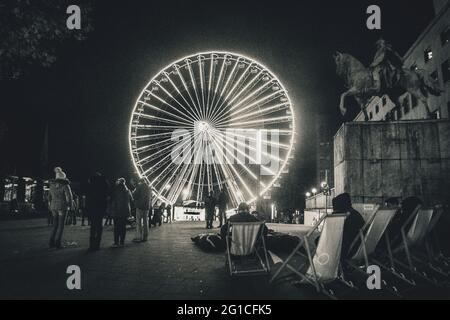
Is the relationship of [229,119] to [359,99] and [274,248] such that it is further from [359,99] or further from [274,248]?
[274,248]

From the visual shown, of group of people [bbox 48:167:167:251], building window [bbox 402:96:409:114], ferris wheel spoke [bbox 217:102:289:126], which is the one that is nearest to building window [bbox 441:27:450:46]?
building window [bbox 402:96:409:114]

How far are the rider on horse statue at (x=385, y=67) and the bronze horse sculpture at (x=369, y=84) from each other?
0.29ft

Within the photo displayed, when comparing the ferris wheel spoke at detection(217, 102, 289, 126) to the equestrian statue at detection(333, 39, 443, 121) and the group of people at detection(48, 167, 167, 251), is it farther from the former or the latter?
the group of people at detection(48, 167, 167, 251)

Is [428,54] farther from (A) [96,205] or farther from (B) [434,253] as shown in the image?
(A) [96,205]

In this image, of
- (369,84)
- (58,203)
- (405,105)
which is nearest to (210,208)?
(58,203)

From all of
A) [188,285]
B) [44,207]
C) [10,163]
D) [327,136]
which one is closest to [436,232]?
[188,285]

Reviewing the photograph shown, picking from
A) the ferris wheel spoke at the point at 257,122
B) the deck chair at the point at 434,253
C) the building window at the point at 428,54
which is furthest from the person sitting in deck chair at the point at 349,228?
the building window at the point at 428,54

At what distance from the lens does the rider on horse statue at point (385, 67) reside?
34.7ft

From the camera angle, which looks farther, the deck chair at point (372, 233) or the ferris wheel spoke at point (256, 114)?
the ferris wheel spoke at point (256, 114)

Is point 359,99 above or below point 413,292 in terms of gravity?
above

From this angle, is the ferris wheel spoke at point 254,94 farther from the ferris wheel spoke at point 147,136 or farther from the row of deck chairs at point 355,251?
the row of deck chairs at point 355,251

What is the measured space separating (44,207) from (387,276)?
31.1 meters

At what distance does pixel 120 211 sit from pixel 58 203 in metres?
1.55
